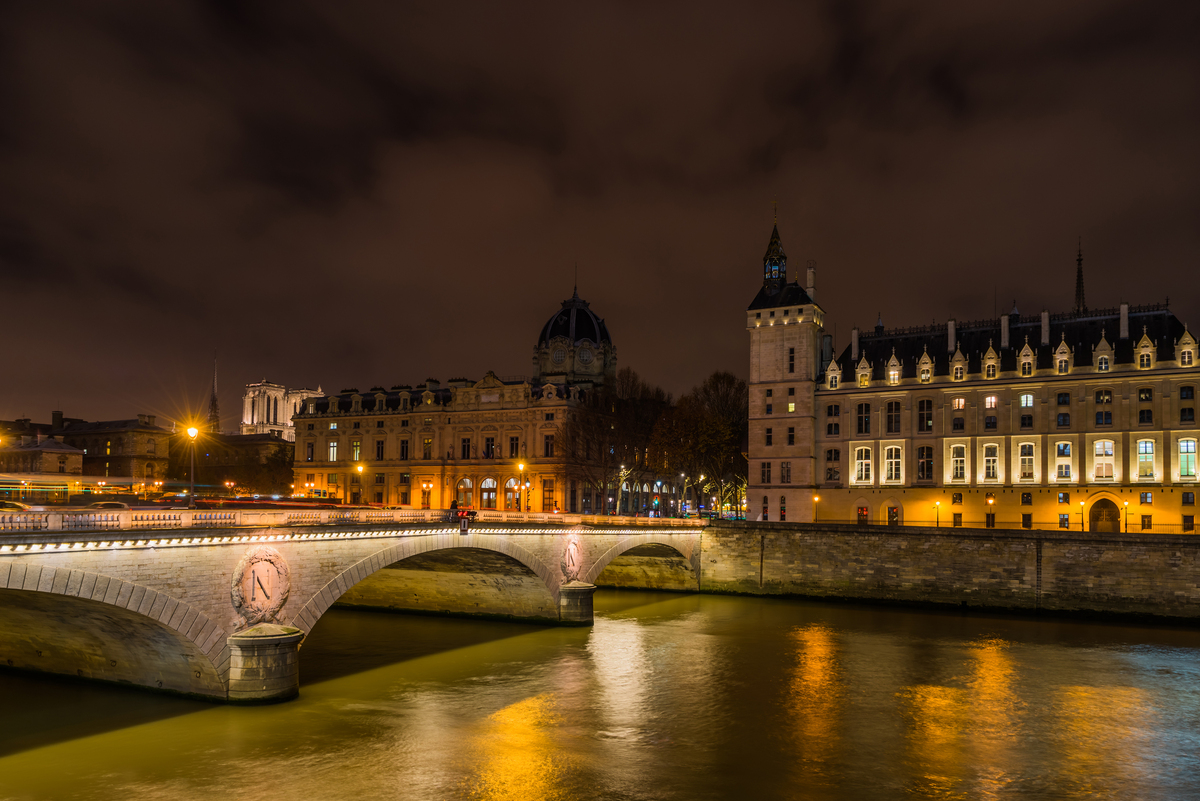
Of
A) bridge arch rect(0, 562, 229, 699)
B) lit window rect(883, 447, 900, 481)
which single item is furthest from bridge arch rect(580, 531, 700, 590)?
bridge arch rect(0, 562, 229, 699)

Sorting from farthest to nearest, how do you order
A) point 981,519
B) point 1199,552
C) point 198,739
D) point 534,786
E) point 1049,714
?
point 981,519 < point 1199,552 < point 1049,714 < point 198,739 < point 534,786

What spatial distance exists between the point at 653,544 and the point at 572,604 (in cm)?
1468

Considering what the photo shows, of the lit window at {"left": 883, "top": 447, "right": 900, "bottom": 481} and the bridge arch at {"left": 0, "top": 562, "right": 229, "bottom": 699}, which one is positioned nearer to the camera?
the bridge arch at {"left": 0, "top": 562, "right": 229, "bottom": 699}

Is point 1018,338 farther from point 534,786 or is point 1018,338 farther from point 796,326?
point 534,786

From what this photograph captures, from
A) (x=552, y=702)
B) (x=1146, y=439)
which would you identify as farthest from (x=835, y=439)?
(x=552, y=702)

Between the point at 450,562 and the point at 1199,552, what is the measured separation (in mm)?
43730

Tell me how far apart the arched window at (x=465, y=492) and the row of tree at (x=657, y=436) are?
1283 centimetres

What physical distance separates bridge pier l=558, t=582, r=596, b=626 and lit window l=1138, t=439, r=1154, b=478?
46445 millimetres

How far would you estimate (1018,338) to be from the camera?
75500mm

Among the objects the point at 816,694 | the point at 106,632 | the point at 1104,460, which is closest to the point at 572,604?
Result: the point at 816,694

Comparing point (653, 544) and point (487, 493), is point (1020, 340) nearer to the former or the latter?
point (653, 544)

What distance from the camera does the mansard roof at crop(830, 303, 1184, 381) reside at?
2753 inches

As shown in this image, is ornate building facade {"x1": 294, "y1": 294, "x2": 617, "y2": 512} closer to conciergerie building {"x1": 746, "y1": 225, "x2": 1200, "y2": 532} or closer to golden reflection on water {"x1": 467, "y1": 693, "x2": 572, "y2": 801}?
conciergerie building {"x1": 746, "y1": 225, "x2": 1200, "y2": 532}

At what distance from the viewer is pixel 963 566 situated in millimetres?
58531
